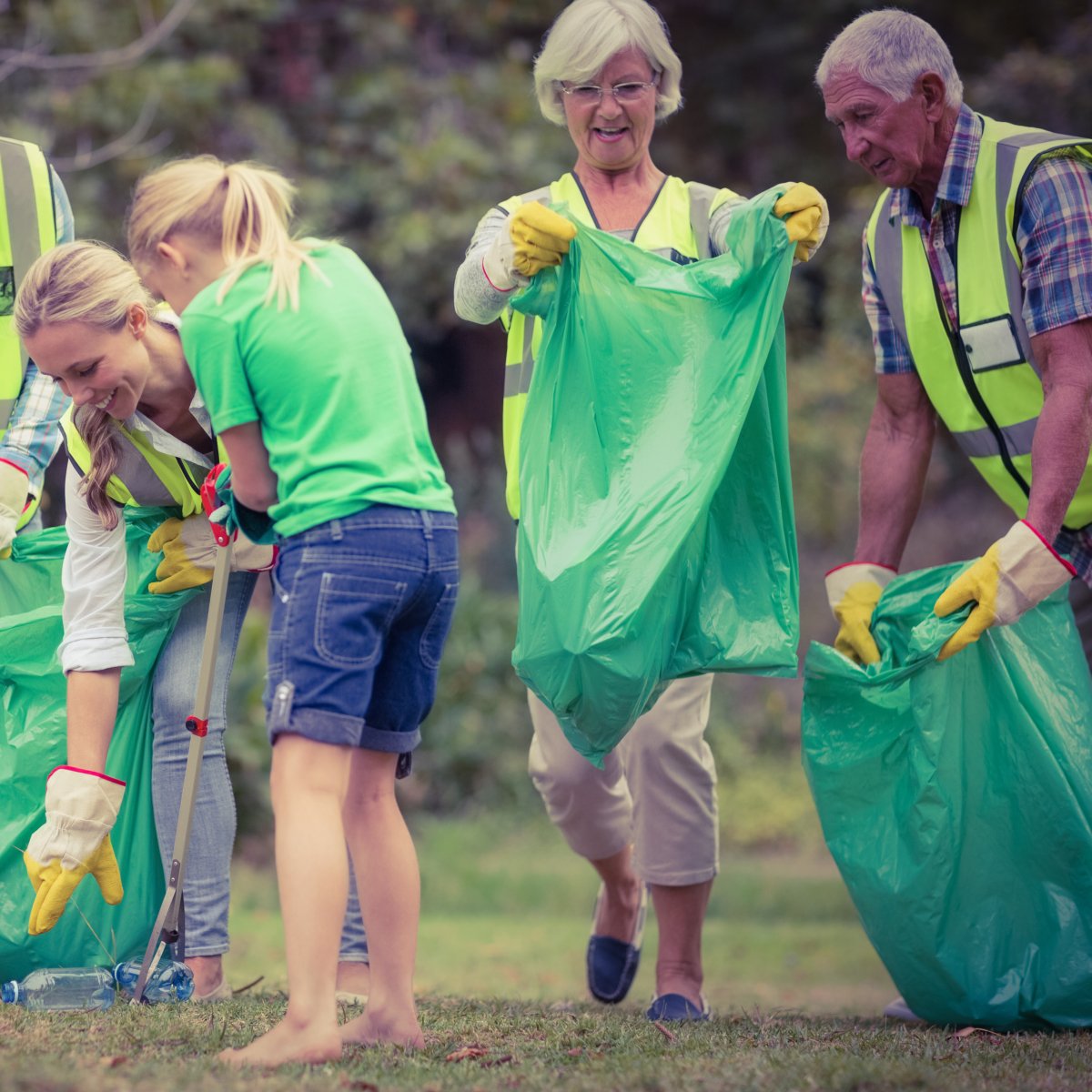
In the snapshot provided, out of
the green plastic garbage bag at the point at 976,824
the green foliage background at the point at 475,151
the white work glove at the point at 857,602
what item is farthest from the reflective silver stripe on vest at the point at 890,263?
the green foliage background at the point at 475,151

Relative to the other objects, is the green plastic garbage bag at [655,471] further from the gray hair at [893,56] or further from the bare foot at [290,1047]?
the bare foot at [290,1047]

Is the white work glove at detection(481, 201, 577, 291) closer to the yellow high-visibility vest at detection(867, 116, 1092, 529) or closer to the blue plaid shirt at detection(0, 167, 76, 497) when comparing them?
the yellow high-visibility vest at detection(867, 116, 1092, 529)

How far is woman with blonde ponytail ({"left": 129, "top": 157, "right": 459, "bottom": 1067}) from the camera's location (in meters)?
2.41

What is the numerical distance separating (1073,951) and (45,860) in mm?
2007

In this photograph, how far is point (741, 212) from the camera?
315 cm

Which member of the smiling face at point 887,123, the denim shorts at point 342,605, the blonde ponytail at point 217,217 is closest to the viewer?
the denim shorts at point 342,605

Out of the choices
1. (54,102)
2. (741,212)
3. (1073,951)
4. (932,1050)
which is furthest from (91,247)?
(54,102)

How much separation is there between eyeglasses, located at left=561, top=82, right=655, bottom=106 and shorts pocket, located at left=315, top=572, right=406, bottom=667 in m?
1.36

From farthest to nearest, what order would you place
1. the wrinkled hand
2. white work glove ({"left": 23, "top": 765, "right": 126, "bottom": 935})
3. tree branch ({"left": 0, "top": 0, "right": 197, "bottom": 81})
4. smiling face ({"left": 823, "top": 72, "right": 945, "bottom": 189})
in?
tree branch ({"left": 0, "top": 0, "right": 197, "bottom": 81}) → smiling face ({"left": 823, "top": 72, "right": 945, "bottom": 189}) → white work glove ({"left": 23, "top": 765, "right": 126, "bottom": 935}) → the wrinkled hand

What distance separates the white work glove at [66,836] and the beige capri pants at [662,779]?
3.08 ft

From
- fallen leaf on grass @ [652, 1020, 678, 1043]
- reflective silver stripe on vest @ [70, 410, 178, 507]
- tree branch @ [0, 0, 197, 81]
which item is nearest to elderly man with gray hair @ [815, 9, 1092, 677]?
fallen leaf on grass @ [652, 1020, 678, 1043]

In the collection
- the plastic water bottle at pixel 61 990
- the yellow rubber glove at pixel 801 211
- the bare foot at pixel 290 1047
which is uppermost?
the yellow rubber glove at pixel 801 211

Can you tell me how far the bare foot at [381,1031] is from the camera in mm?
2629

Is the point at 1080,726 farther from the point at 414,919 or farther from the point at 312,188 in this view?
the point at 312,188
